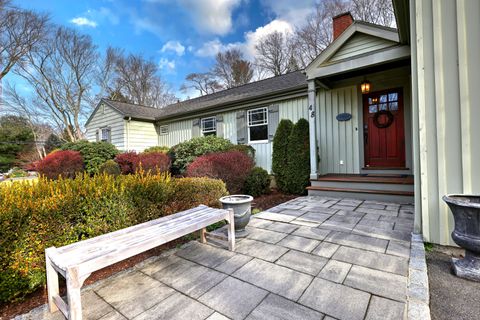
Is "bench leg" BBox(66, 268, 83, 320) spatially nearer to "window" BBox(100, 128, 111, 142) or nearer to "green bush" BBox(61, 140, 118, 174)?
"green bush" BBox(61, 140, 118, 174)

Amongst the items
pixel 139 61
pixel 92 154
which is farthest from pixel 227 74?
pixel 92 154

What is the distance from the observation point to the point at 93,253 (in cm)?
165

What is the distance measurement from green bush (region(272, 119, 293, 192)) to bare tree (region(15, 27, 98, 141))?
66.6 ft

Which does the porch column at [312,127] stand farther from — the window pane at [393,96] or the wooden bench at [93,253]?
the wooden bench at [93,253]

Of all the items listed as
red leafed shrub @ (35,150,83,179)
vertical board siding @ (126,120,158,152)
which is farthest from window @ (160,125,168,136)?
red leafed shrub @ (35,150,83,179)

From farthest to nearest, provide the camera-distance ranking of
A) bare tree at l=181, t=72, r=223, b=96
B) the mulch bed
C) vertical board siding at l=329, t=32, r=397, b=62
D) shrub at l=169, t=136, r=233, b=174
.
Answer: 1. bare tree at l=181, t=72, r=223, b=96
2. shrub at l=169, t=136, r=233, b=174
3. vertical board siding at l=329, t=32, r=397, b=62
4. the mulch bed

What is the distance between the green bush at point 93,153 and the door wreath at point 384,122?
1059 cm

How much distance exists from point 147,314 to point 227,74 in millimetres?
20122

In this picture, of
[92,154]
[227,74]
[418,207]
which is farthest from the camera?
[227,74]

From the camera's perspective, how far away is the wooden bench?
1.43 meters

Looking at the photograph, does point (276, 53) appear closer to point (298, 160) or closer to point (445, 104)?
point (298, 160)

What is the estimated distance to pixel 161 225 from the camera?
7.64ft

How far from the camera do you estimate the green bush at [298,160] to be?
6.05 m

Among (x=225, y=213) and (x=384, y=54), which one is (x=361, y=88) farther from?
(x=225, y=213)
